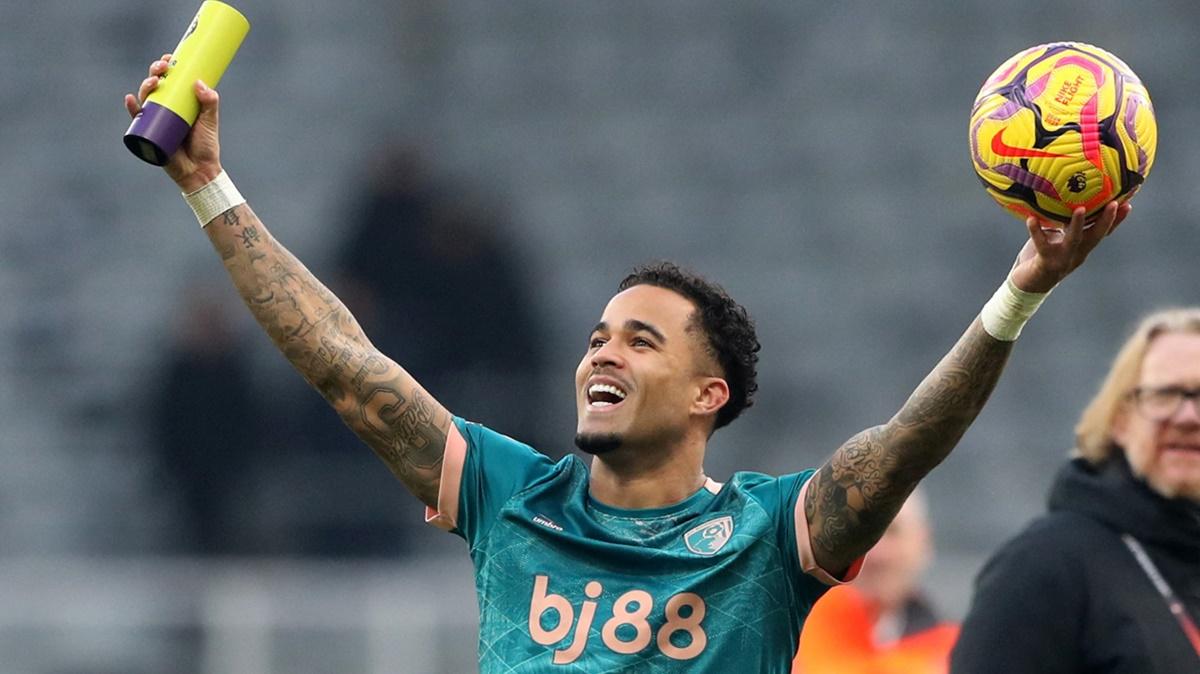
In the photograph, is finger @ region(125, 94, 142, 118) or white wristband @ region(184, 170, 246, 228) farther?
white wristband @ region(184, 170, 246, 228)

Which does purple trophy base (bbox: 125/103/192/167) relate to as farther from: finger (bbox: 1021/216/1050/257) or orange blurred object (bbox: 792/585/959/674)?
orange blurred object (bbox: 792/585/959/674)

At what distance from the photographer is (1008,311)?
4020 mm

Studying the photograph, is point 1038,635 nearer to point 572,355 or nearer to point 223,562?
point 223,562

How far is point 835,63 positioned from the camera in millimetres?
13898

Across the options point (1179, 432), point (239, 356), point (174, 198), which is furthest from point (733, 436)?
point (1179, 432)

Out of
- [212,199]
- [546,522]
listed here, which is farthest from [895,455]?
[212,199]

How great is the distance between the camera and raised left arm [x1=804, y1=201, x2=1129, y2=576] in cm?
398

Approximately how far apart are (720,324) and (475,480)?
0.71 meters

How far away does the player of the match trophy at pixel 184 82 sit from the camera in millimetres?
4363

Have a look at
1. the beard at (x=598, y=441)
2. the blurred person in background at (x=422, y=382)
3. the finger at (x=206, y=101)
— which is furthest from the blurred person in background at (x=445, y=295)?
the finger at (x=206, y=101)

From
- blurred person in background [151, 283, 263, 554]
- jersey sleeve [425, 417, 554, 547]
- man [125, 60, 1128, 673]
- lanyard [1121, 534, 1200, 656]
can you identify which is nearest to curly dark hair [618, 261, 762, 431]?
man [125, 60, 1128, 673]

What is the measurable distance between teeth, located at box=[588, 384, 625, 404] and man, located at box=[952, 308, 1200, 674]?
95cm

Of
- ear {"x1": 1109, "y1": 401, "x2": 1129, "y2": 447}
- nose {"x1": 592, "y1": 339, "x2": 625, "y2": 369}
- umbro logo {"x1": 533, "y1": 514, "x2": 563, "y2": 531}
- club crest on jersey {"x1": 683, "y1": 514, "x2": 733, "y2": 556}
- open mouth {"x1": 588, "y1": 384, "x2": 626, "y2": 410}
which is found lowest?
club crest on jersey {"x1": 683, "y1": 514, "x2": 733, "y2": 556}

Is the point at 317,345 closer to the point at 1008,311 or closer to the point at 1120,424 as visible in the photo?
the point at 1008,311
